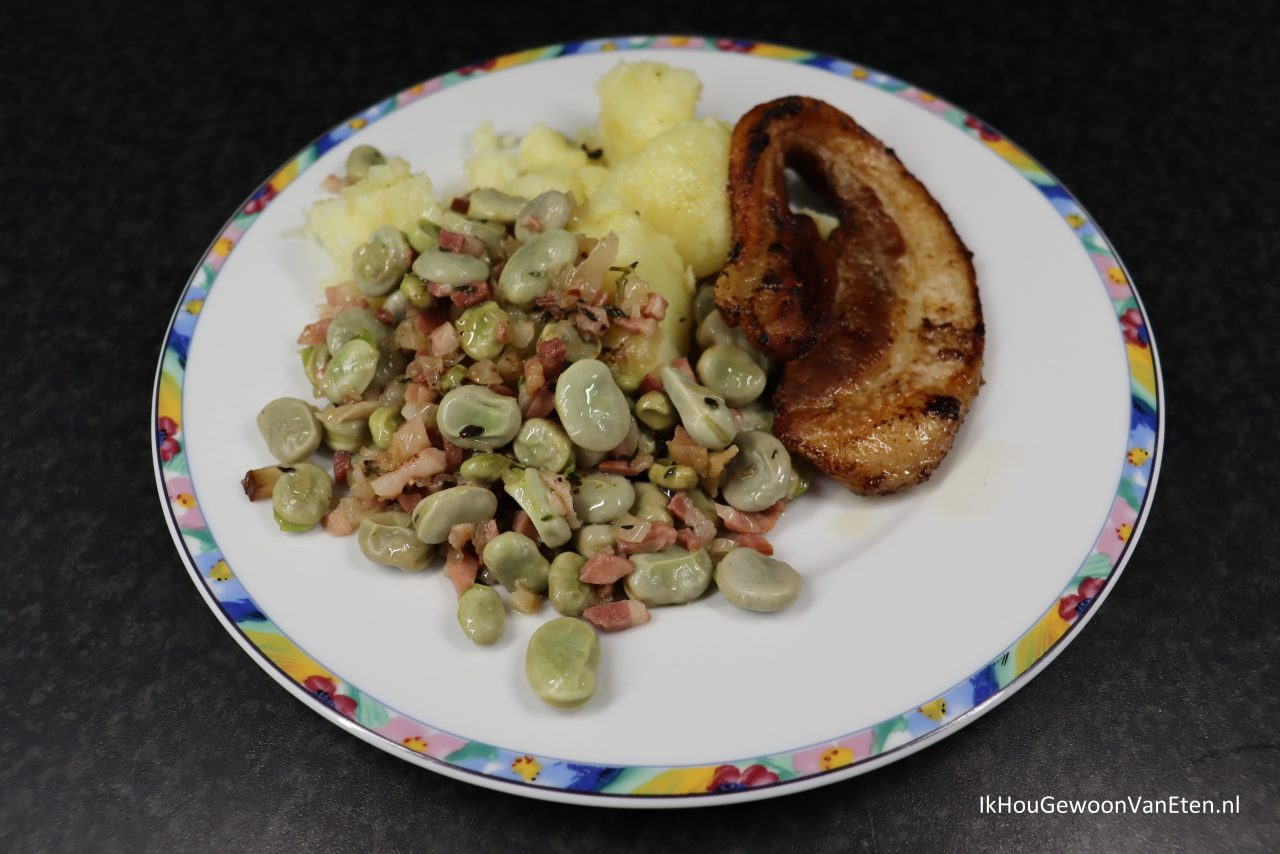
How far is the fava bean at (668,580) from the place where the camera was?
2.99 metres

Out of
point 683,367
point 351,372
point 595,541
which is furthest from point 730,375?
point 351,372

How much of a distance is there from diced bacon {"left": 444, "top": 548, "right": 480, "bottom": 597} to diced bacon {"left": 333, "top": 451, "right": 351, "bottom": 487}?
50cm

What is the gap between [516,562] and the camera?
300 centimetres

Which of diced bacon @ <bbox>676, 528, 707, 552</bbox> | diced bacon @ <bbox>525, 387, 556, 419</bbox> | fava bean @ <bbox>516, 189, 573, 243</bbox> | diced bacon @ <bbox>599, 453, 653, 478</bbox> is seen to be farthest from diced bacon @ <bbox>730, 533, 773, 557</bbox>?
fava bean @ <bbox>516, 189, 573, 243</bbox>

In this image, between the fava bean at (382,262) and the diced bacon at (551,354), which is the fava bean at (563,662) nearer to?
the diced bacon at (551,354)

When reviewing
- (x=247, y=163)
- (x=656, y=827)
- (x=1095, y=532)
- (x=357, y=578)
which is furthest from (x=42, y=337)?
(x=1095, y=532)

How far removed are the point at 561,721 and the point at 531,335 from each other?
1227 millimetres

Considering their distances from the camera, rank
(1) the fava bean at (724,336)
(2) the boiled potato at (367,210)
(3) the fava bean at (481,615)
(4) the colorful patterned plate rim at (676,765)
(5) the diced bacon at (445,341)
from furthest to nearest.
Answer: (2) the boiled potato at (367,210)
(1) the fava bean at (724,336)
(5) the diced bacon at (445,341)
(3) the fava bean at (481,615)
(4) the colorful patterned plate rim at (676,765)

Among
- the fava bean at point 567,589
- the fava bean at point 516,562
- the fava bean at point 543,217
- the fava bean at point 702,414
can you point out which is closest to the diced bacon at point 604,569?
the fava bean at point 567,589

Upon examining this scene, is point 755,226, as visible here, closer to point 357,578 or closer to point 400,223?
point 400,223

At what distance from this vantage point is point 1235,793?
2928mm

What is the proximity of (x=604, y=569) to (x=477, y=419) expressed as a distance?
59 centimetres

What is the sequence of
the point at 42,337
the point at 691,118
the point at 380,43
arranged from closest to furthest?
the point at 691,118 → the point at 42,337 → the point at 380,43

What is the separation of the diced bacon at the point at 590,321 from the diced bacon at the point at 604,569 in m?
0.72
